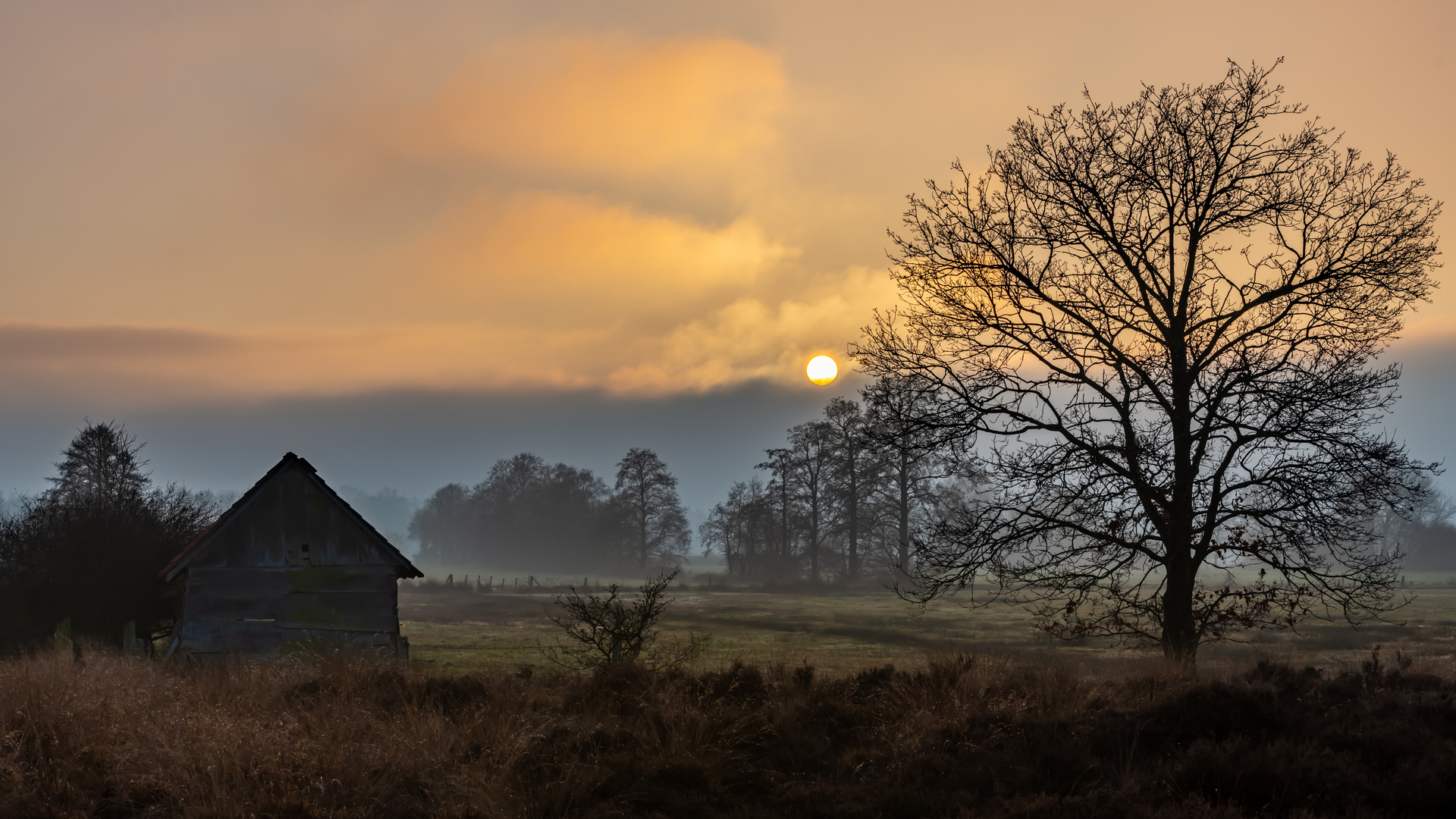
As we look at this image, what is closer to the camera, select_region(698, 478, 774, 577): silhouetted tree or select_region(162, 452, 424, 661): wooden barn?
select_region(162, 452, 424, 661): wooden barn

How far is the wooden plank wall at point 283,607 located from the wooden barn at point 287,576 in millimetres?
16

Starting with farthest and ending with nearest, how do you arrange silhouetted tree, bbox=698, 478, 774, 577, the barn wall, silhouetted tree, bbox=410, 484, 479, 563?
silhouetted tree, bbox=410, 484, 479, 563, silhouetted tree, bbox=698, 478, 774, 577, the barn wall

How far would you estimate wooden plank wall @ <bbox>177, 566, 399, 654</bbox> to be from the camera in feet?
61.2

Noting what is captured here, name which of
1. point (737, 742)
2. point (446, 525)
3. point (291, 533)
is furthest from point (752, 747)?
point (446, 525)

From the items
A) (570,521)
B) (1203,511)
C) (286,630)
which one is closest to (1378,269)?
(1203,511)

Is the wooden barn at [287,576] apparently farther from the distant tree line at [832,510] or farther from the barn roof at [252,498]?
the distant tree line at [832,510]

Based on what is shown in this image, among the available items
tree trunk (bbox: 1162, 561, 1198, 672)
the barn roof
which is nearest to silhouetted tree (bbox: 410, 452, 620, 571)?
the barn roof

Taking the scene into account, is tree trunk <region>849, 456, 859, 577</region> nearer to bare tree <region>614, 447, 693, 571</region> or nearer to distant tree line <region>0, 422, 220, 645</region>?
bare tree <region>614, 447, 693, 571</region>

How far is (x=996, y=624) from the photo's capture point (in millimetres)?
38250

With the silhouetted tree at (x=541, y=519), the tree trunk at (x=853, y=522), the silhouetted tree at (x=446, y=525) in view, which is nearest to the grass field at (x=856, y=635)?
the tree trunk at (x=853, y=522)

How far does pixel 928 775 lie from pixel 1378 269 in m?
9.45

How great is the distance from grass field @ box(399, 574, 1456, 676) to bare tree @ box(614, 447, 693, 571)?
33445 millimetres

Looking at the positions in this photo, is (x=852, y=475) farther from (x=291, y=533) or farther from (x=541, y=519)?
(x=541, y=519)

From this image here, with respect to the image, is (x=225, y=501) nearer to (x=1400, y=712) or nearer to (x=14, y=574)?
(x=14, y=574)
